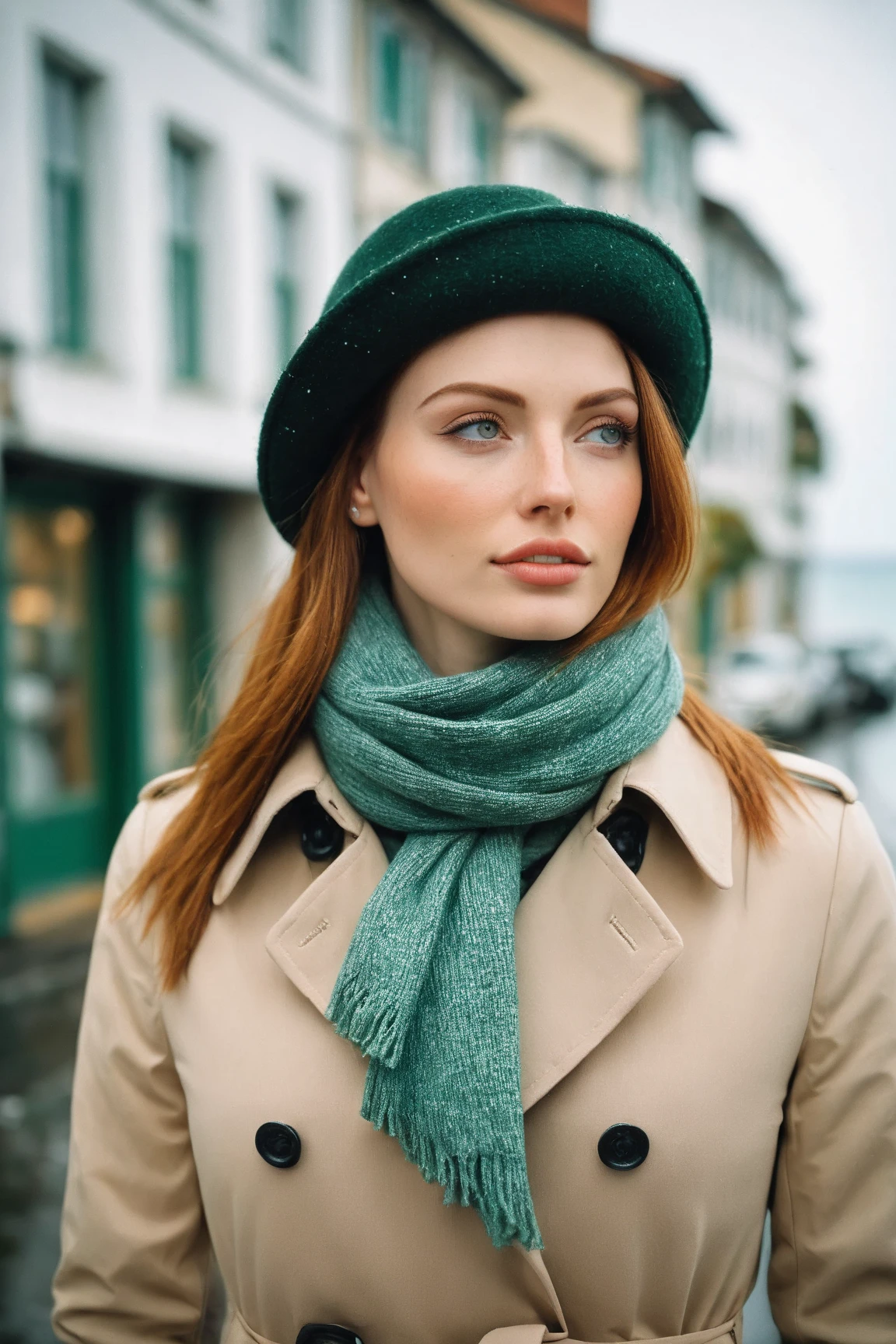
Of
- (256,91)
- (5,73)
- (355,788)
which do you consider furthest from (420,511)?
(256,91)

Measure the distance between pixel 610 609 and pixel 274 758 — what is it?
57cm

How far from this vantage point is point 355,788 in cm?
172

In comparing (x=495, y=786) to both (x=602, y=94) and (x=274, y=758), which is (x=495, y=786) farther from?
(x=602, y=94)

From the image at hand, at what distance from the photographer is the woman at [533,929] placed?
1.52 m

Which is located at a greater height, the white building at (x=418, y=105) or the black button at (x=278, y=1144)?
the white building at (x=418, y=105)

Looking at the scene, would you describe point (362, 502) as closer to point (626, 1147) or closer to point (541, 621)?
point (541, 621)

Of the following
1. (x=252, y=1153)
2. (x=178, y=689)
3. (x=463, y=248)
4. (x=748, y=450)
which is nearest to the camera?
(x=463, y=248)

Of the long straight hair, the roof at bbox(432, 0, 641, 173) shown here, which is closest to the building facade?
the roof at bbox(432, 0, 641, 173)

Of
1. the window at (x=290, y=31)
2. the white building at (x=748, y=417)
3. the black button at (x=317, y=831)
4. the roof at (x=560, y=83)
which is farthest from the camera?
the white building at (x=748, y=417)

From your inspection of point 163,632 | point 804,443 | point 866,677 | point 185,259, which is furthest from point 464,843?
point 804,443

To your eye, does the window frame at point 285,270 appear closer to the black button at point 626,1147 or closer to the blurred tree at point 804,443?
the black button at point 626,1147

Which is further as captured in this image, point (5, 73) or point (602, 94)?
point (602, 94)

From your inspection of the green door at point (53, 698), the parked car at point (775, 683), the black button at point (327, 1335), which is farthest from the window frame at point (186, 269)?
the parked car at point (775, 683)

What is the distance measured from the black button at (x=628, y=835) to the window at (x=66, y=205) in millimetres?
7280
